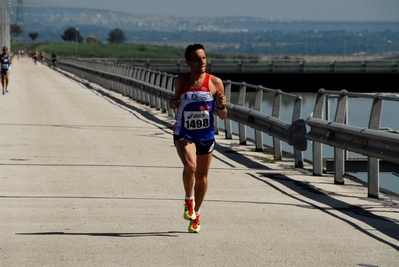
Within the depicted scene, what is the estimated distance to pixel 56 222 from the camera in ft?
32.2

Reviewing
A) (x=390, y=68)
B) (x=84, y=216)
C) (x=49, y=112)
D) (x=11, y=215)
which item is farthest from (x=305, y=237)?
(x=390, y=68)

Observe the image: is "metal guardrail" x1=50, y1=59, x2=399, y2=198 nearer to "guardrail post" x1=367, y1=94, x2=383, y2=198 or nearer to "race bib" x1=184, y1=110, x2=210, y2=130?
"guardrail post" x1=367, y1=94, x2=383, y2=198

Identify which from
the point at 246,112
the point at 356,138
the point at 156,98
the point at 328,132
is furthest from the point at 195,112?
the point at 156,98

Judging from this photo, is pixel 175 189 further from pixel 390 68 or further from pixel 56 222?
pixel 390 68

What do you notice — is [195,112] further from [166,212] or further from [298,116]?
[298,116]

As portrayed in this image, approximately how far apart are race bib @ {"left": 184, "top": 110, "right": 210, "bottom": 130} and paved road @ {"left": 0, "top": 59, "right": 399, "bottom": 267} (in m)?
0.97

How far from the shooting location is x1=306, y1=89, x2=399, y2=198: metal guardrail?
37.5ft

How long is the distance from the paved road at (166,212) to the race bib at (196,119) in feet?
3.19

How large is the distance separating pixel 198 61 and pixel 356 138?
3701 mm

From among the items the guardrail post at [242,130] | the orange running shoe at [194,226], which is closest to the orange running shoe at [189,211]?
the orange running shoe at [194,226]

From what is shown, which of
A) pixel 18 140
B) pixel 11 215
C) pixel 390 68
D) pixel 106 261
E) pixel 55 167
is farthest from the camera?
pixel 390 68

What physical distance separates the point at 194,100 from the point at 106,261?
6.84ft

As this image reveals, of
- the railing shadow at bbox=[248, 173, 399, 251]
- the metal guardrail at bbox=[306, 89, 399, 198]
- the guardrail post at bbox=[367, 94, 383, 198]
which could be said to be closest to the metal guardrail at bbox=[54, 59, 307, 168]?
the metal guardrail at bbox=[306, 89, 399, 198]

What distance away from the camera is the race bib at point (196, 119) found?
9406 millimetres
